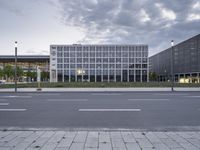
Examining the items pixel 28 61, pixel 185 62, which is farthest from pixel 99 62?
pixel 185 62

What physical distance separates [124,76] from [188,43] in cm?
3375

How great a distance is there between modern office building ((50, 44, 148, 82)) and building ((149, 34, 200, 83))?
16.1 meters

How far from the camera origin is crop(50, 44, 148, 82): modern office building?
376ft

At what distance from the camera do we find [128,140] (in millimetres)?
6059

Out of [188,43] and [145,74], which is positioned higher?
[188,43]

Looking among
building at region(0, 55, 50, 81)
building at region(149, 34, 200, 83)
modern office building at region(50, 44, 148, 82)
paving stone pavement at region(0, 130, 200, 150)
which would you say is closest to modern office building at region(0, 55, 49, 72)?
building at region(0, 55, 50, 81)

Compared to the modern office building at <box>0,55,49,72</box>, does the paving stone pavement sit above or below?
below

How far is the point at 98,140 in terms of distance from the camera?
6043 mm

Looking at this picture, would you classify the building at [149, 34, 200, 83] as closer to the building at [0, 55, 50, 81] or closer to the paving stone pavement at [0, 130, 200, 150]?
the building at [0, 55, 50, 81]

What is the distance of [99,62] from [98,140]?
361ft

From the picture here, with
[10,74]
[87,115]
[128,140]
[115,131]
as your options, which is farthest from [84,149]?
[10,74]

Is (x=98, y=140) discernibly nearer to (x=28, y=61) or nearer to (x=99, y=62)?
(x=99, y=62)

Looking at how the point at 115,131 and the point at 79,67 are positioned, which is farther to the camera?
the point at 79,67

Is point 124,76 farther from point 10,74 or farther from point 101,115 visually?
point 101,115
